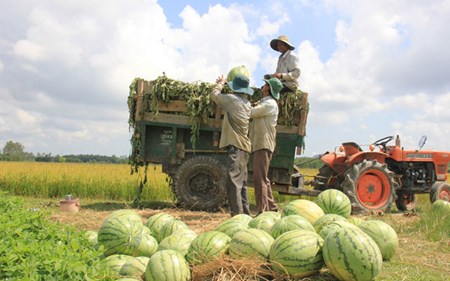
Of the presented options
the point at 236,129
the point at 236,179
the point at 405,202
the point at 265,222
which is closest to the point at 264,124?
the point at 236,129

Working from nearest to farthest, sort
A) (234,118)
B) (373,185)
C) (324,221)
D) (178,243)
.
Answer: (178,243) → (324,221) → (234,118) → (373,185)

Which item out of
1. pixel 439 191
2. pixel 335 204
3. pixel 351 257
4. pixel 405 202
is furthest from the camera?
pixel 405 202

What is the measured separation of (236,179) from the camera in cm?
702

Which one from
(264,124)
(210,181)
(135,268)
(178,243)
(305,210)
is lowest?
(135,268)

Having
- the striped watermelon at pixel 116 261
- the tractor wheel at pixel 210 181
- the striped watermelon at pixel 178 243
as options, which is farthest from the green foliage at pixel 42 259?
the tractor wheel at pixel 210 181

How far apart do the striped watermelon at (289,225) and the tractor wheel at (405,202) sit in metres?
7.74

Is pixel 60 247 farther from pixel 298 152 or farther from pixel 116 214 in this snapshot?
pixel 298 152

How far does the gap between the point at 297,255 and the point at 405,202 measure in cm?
876

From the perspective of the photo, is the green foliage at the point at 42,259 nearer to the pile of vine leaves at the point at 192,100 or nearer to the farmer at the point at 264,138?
the farmer at the point at 264,138

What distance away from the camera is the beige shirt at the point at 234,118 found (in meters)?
7.14

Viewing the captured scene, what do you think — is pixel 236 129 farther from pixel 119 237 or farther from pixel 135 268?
pixel 135 268

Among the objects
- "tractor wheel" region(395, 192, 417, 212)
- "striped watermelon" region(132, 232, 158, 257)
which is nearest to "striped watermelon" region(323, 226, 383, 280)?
"striped watermelon" region(132, 232, 158, 257)

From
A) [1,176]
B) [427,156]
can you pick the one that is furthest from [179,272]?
[1,176]

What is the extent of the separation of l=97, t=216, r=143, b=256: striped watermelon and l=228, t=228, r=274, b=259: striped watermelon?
2.97 ft
